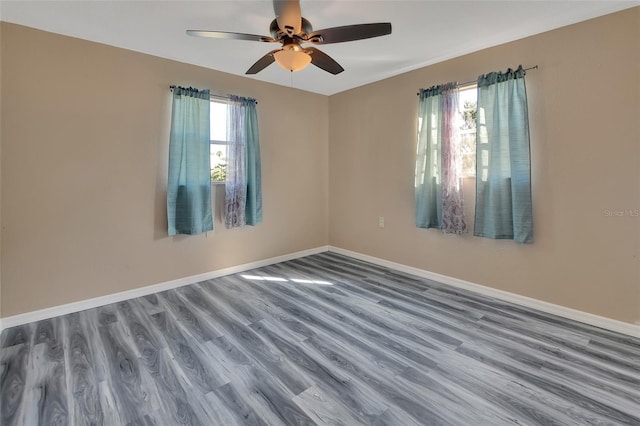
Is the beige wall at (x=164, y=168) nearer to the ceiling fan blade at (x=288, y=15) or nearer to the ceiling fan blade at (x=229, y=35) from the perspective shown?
the ceiling fan blade at (x=229, y=35)

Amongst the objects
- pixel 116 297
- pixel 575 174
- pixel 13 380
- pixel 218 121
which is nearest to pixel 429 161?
pixel 575 174

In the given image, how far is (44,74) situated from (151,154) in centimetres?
100

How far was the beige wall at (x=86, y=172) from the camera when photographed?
8.16 feet

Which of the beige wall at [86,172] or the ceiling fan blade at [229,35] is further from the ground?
the ceiling fan blade at [229,35]

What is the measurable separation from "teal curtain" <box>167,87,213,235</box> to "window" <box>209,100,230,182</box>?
158 millimetres

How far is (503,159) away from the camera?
285 centimetres

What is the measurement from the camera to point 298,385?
1.80m

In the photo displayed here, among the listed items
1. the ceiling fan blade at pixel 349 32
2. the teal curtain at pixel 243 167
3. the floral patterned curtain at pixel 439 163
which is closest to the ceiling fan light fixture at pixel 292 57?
the ceiling fan blade at pixel 349 32

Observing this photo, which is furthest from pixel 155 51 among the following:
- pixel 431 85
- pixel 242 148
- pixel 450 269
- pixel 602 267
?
pixel 602 267

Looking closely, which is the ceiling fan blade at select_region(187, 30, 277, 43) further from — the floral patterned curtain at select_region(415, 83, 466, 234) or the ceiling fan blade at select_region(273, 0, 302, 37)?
the floral patterned curtain at select_region(415, 83, 466, 234)

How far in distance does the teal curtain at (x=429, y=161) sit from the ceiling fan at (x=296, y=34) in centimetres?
160

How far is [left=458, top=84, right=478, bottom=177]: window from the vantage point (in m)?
3.14

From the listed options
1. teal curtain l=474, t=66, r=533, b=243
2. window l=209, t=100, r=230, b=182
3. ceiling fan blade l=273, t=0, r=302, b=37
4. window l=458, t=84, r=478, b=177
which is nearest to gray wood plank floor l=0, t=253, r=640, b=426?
teal curtain l=474, t=66, r=533, b=243

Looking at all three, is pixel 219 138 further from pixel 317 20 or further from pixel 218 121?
pixel 317 20
